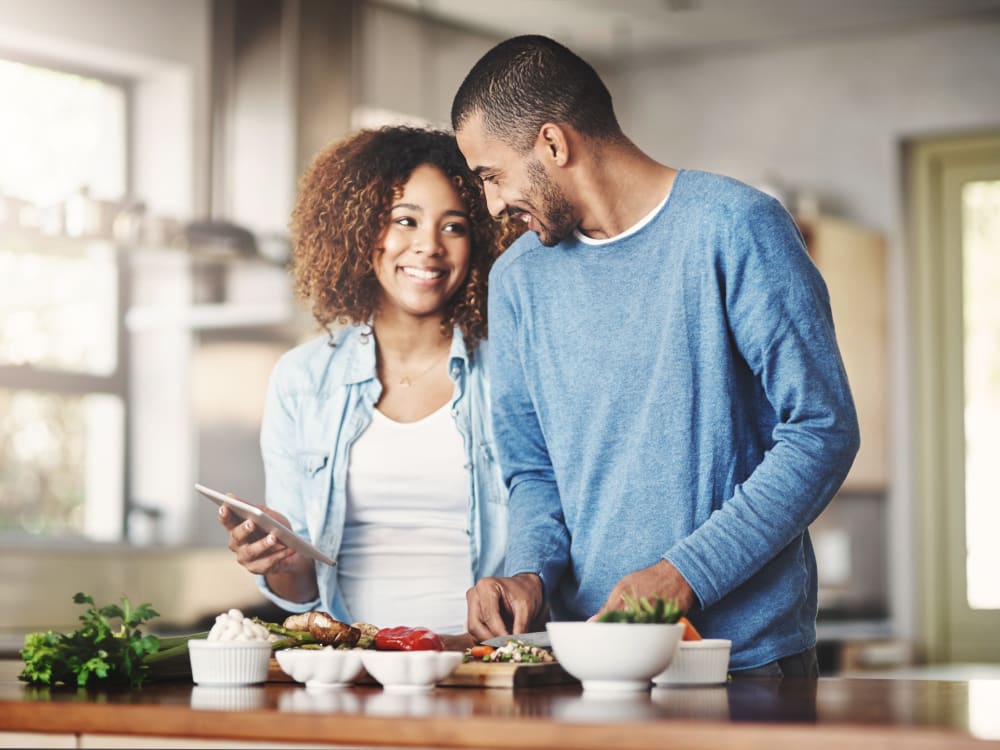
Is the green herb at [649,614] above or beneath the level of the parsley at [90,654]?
above

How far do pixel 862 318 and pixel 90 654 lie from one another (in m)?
4.84

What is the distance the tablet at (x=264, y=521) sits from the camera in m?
1.98

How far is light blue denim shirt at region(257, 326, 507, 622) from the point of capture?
2.35 metres

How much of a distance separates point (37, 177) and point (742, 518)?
3780 mm

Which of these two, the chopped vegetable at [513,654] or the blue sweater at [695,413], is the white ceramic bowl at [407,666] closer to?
the chopped vegetable at [513,654]

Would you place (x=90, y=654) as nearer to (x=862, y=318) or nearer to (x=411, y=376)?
(x=411, y=376)

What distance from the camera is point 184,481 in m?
5.21

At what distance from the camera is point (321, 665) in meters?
1.70

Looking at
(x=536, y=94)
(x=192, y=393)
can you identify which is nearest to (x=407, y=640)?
(x=536, y=94)

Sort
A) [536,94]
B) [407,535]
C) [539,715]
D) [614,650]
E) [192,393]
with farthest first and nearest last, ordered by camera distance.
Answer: [192,393] < [407,535] < [536,94] < [614,650] < [539,715]

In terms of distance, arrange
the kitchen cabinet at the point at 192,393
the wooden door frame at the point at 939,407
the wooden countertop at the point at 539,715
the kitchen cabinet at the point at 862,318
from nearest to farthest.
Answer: the wooden countertop at the point at 539,715 → the kitchen cabinet at the point at 192,393 → the kitchen cabinet at the point at 862,318 → the wooden door frame at the point at 939,407

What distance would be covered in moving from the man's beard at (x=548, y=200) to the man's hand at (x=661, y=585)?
0.52 metres

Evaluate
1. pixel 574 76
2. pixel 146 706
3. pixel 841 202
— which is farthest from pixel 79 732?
pixel 841 202

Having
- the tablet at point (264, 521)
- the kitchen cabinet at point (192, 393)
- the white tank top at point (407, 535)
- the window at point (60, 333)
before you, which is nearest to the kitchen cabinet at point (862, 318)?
the kitchen cabinet at point (192, 393)
